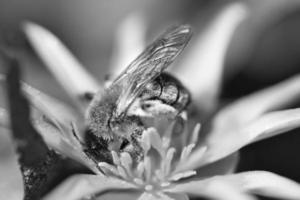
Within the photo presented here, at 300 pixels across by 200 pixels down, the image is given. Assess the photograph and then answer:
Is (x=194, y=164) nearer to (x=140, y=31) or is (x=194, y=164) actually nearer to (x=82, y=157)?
(x=82, y=157)

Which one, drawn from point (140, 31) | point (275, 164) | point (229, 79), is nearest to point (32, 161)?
point (140, 31)

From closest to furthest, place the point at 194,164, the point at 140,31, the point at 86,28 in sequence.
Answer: the point at 194,164, the point at 140,31, the point at 86,28

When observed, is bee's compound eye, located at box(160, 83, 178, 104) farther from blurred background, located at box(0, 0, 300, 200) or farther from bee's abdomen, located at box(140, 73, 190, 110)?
blurred background, located at box(0, 0, 300, 200)

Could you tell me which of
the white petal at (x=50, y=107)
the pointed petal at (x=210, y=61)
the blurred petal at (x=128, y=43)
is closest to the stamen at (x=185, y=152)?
the white petal at (x=50, y=107)

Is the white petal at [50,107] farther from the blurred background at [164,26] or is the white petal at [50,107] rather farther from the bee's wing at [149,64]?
the blurred background at [164,26]

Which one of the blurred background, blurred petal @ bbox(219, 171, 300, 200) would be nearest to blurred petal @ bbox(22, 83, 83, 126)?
blurred petal @ bbox(219, 171, 300, 200)
